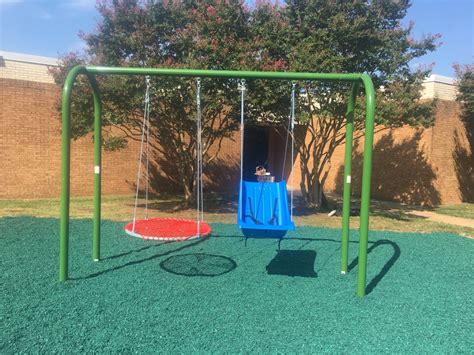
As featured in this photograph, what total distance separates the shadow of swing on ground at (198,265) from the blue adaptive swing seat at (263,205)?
0.80m

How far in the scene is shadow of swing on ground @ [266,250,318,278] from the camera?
572 centimetres

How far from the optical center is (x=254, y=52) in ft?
29.8

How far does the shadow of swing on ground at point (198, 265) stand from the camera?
5.54 meters

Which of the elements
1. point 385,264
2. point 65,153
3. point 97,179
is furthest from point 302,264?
point 65,153

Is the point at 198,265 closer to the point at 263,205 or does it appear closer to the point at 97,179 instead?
the point at 263,205

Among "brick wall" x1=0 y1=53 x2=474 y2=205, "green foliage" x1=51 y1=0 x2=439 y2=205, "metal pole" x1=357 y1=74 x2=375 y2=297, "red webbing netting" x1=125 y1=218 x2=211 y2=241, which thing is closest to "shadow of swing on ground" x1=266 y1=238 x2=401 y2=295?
"metal pole" x1=357 y1=74 x2=375 y2=297

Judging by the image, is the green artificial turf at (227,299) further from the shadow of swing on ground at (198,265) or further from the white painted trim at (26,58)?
the white painted trim at (26,58)

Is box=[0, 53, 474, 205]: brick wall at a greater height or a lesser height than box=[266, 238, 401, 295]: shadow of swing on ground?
greater

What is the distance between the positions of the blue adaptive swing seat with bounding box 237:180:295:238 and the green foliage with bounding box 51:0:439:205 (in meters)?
3.10

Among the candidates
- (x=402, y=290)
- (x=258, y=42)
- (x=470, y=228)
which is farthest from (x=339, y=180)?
(x=402, y=290)

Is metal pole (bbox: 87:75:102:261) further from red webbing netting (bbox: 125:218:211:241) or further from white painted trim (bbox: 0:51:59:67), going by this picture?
white painted trim (bbox: 0:51:59:67)

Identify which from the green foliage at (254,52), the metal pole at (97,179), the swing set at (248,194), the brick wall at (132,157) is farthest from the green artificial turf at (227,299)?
the brick wall at (132,157)

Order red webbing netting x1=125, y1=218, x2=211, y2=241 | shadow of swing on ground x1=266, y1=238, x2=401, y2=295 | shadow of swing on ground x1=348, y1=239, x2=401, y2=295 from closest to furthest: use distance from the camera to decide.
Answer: shadow of swing on ground x1=348, y1=239, x2=401, y2=295
shadow of swing on ground x1=266, y1=238, x2=401, y2=295
red webbing netting x1=125, y1=218, x2=211, y2=241

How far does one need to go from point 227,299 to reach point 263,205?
178 cm
